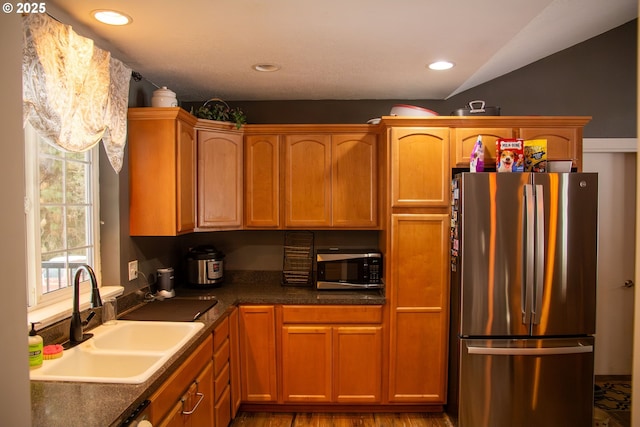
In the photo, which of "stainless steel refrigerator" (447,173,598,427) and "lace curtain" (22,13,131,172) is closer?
"lace curtain" (22,13,131,172)

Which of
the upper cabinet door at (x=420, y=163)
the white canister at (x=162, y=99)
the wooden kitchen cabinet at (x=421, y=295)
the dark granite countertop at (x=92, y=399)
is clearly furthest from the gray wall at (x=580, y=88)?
the dark granite countertop at (x=92, y=399)

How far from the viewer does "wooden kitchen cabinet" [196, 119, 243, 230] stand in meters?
2.89

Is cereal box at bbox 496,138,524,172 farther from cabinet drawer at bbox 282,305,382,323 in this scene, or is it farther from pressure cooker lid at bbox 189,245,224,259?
pressure cooker lid at bbox 189,245,224,259

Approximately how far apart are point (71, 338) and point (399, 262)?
197 centimetres

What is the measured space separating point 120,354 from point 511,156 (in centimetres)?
248

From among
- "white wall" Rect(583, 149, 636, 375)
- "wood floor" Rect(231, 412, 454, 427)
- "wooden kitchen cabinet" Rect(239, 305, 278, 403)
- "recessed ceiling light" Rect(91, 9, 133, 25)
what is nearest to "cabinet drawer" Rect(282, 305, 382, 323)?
"wooden kitchen cabinet" Rect(239, 305, 278, 403)

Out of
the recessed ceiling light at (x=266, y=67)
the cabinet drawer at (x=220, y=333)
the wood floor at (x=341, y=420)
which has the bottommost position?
the wood floor at (x=341, y=420)

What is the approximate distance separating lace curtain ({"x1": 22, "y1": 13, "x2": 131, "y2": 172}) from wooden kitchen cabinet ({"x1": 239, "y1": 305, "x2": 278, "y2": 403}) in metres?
1.33

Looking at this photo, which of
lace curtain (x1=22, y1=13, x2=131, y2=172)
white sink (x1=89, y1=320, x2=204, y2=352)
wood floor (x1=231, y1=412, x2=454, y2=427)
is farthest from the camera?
wood floor (x1=231, y1=412, x2=454, y2=427)

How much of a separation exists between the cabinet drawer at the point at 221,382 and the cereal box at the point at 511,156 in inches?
86.0

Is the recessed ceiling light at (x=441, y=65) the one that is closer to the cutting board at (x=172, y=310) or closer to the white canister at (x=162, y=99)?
the white canister at (x=162, y=99)

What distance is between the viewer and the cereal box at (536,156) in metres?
2.59

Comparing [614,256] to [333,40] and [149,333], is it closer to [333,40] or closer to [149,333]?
[333,40]

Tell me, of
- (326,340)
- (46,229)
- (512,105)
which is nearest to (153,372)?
(46,229)
